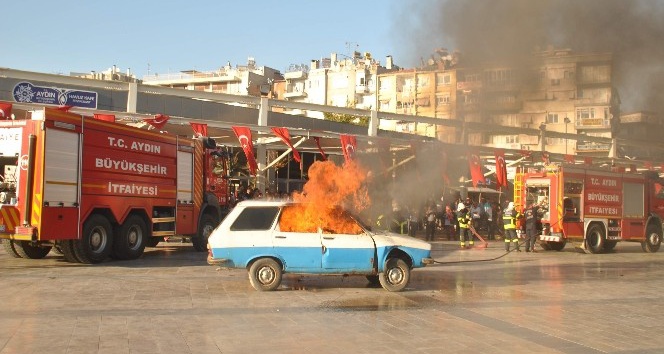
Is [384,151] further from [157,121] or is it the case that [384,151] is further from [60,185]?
[60,185]

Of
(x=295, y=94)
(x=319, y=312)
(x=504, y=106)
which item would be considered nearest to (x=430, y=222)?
(x=504, y=106)

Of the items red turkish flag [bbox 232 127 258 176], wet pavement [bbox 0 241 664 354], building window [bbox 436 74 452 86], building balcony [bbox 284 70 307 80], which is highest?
building balcony [bbox 284 70 307 80]

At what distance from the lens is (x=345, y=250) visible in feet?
36.1

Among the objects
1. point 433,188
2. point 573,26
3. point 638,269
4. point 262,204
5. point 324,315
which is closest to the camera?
point 324,315

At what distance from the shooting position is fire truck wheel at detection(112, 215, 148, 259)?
15408 millimetres

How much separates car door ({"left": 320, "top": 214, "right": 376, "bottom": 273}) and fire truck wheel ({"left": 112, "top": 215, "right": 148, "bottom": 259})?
22.0 feet

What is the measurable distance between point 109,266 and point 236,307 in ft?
20.5

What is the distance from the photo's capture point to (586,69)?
11633mm

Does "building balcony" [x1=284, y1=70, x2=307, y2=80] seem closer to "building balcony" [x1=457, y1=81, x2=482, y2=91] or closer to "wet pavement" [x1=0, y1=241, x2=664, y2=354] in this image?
"building balcony" [x1=457, y1=81, x2=482, y2=91]

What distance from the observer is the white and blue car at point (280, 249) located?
10984 mm

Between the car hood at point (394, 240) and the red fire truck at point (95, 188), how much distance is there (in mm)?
7074

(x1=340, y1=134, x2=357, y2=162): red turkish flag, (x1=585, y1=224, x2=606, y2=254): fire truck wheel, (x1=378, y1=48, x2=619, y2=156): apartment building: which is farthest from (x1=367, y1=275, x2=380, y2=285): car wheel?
(x1=585, y1=224, x2=606, y2=254): fire truck wheel

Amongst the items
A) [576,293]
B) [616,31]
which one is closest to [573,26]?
[616,31]

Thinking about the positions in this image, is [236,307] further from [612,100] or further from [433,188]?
[433,188]
